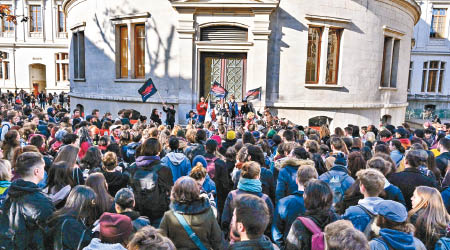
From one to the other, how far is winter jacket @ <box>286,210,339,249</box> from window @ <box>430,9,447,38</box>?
39.2 metres

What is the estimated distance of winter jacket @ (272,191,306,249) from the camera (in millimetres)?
3650

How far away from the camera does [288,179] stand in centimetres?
453

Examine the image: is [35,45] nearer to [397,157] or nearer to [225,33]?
[225,33]

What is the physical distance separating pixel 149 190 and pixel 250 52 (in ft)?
36.9

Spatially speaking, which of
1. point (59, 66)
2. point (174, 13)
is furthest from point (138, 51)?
point (59, 66)

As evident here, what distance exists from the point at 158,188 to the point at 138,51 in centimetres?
1323

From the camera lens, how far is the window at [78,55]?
1959 cm

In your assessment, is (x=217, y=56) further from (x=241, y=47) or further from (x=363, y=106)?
(x=363, y=106)

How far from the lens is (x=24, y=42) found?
3778cm

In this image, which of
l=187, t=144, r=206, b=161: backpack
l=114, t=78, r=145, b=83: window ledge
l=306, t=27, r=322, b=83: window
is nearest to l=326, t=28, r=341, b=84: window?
l=306, t=27, r=322, b=83: window

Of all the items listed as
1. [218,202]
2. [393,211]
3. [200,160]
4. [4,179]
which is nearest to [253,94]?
[218,202]

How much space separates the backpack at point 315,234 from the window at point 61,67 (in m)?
40.3

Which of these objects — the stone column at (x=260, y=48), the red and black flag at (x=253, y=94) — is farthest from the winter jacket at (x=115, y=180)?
the stone column at (x=260, y=48)

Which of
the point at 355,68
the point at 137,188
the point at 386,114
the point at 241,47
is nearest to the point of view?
the point at 137,188
